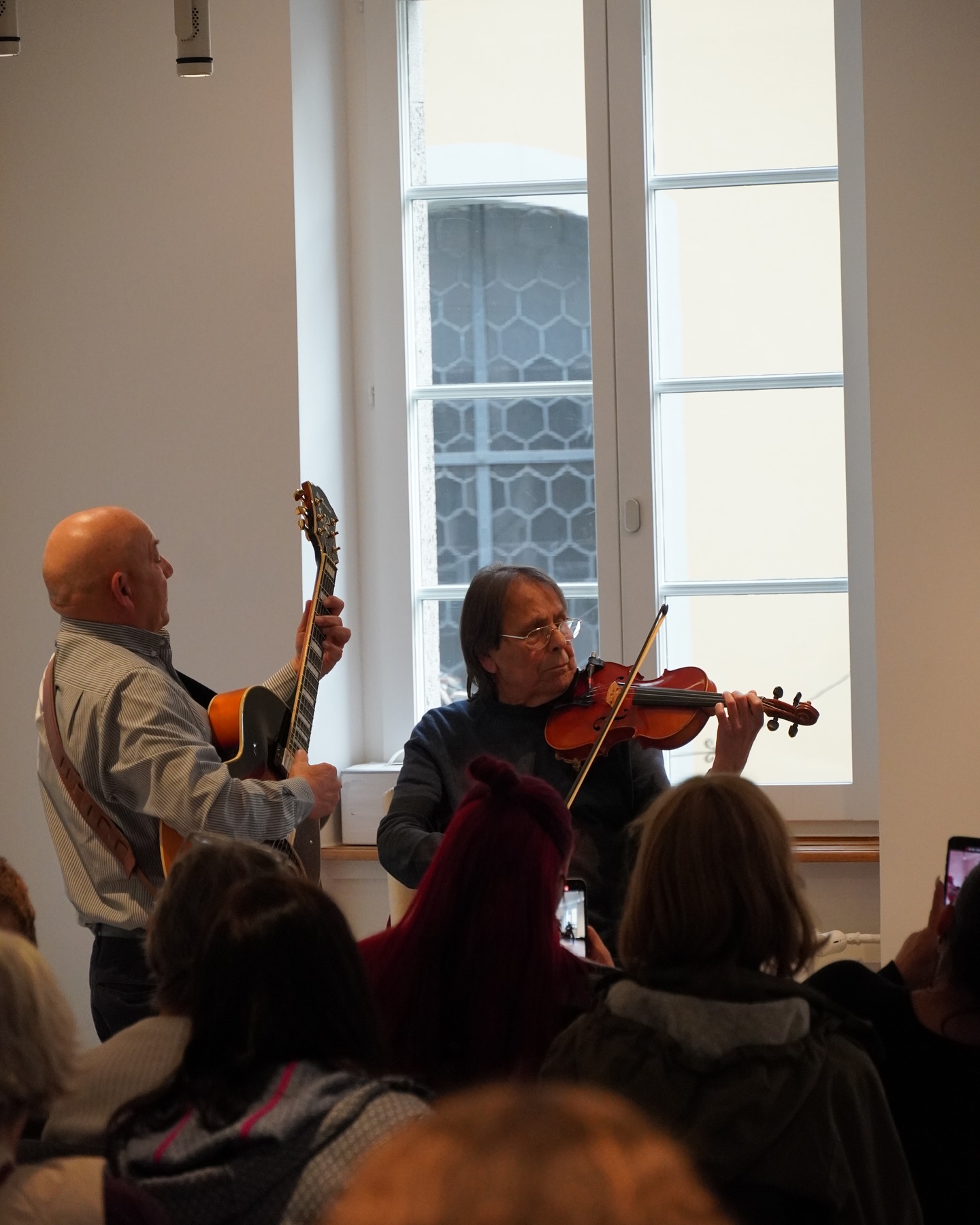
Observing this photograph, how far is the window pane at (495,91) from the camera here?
3492 mm

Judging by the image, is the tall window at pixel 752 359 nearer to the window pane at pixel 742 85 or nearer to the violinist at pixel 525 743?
the window pane at pixel 742 85

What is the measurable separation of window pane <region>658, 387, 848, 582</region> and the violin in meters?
0.90

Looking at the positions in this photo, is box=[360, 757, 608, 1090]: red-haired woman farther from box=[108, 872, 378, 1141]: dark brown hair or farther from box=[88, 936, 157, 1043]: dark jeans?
box=[88, 936, 157, 1043]: dark jeans

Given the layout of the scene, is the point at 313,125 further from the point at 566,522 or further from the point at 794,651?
the point at 794,651

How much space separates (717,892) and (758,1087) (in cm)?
21

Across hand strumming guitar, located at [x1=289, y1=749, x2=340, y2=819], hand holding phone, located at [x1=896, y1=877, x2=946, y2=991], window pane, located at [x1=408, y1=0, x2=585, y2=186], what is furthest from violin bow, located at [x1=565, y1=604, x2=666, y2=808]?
window pane, located at [x1=408, y1=0, x2=585, y2=186]

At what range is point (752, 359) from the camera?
3439 millimetres

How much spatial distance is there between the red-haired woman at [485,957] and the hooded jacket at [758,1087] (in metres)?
0.09

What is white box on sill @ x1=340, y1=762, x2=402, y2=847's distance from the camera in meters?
3.44

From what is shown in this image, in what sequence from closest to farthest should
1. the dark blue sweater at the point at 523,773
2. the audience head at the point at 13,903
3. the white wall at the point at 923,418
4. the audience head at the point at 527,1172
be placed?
the audience head at the point at 527,1172, the audience head at the point at 13,903, the dark blue sweater at the point at 523,773, the white wall at the point at 923,418

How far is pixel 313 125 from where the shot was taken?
11.1 feet

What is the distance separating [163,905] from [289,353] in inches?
79.9

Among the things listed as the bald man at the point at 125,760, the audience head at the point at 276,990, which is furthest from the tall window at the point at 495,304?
the audience head at the point at 276,990

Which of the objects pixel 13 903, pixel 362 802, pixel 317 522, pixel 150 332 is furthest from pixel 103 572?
pixel 362 802
